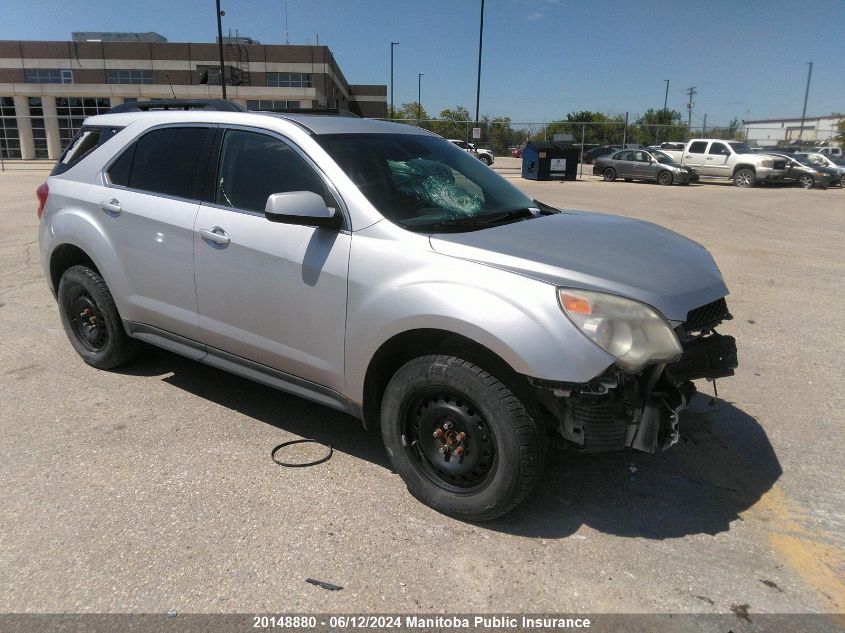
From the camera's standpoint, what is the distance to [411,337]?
2.98 metres

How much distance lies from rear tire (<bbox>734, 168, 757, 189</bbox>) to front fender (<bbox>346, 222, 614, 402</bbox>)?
1055 inches

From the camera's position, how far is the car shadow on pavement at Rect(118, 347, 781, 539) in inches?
118

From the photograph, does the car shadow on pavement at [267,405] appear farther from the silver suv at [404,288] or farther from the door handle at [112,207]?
the door handle at [112,207]

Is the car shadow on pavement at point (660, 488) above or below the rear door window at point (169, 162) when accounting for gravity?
below

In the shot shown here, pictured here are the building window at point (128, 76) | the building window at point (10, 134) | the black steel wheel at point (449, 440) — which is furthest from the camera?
the building window at point (128, 76)

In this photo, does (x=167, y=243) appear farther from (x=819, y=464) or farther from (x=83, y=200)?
(x=819, y=464)

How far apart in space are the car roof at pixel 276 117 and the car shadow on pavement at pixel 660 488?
219cm

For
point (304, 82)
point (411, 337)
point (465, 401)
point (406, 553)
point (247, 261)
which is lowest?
point (406, 553)

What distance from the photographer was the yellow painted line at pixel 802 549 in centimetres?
255

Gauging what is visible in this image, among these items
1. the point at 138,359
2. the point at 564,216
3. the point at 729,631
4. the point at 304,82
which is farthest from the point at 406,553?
the point at 304,82

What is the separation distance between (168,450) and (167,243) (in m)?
1.20

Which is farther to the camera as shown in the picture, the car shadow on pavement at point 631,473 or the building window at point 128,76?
the building window at point 128,76

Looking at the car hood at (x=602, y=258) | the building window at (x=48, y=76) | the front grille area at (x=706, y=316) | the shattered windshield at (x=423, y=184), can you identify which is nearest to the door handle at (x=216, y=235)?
the shattered windshield at (x=423, y=184)

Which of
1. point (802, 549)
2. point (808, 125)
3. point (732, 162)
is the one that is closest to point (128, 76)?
point (732, 162)
